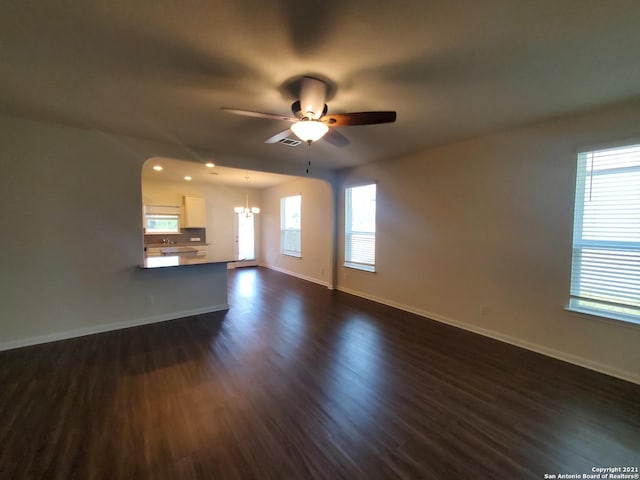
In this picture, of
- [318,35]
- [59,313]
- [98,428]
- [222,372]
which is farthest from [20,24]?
[59,313]

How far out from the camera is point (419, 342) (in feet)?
10.7

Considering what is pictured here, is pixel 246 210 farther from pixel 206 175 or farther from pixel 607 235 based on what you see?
pixel 607 235

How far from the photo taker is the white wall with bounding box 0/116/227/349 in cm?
300

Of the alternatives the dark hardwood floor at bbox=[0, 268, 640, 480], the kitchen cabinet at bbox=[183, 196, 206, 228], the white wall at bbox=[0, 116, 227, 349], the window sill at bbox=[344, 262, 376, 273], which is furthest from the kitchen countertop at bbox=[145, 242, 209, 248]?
the window sill at bbox=[344, 262, 376, 273]

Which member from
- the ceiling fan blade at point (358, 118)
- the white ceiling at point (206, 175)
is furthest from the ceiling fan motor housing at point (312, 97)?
the white ceiling at point (206, 175)

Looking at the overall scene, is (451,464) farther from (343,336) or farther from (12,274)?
(12,274)

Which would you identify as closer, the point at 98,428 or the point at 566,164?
the point at 98,428

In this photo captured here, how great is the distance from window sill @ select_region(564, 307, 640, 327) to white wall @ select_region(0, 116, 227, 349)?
521 cm

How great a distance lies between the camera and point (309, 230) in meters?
6.74

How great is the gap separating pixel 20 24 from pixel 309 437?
124 inches

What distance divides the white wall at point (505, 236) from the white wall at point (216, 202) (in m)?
5.29

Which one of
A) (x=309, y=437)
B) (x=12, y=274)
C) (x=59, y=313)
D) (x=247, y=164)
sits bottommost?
(x=309, y=437)

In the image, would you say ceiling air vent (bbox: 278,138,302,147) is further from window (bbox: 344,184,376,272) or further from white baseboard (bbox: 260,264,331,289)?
white baseboard (bbox: 260,264,331,289)

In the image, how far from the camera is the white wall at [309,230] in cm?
607
